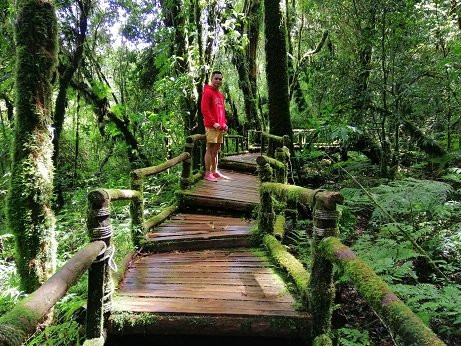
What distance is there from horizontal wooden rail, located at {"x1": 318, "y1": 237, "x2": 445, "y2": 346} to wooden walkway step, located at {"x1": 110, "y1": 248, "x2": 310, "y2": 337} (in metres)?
0.95

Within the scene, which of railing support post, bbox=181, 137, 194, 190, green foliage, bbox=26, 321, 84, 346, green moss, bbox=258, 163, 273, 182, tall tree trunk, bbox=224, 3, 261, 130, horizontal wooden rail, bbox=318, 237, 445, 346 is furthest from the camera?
tall tree trunk, bbox=224, 3, 261, 130

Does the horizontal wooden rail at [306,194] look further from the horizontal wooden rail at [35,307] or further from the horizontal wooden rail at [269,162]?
the horizontal wooden rail at [35,307]

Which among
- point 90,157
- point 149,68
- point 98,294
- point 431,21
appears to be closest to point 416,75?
point 431,21

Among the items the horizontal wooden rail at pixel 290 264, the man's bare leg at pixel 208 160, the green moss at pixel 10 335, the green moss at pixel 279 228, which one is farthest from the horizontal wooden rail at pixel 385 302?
the man's bare leg at pixel 208 160

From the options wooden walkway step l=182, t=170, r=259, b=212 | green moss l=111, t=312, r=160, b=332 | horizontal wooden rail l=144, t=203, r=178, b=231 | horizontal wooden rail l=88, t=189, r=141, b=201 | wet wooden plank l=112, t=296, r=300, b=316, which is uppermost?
horizontal wooden rail l=88, t=189, r=141, b=201

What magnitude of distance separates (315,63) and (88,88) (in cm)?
830

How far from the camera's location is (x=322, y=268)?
3154mm

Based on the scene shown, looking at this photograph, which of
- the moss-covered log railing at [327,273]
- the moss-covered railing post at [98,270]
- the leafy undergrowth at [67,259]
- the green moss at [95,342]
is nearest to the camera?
the moss-covered log railing at [327,273]

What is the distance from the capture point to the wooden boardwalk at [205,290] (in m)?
3.27

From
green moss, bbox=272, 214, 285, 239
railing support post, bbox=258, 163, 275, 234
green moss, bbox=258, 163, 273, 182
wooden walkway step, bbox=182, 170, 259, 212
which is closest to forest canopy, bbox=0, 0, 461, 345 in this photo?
green moss, bbox=272, 214, 285, 239

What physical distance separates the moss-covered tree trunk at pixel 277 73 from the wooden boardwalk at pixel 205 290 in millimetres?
3985

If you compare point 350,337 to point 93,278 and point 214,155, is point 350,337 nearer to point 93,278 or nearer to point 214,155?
point 93,278

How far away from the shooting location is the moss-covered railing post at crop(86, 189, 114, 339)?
10.3ft

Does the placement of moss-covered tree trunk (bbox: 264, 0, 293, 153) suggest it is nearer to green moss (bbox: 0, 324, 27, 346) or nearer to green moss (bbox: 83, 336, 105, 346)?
green moss (bbox: 83, 336, 105, 346)
